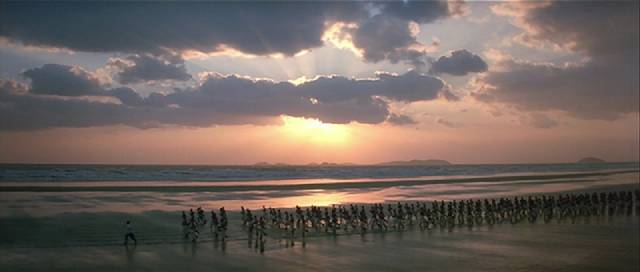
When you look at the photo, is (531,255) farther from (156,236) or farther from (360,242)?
(156,236)

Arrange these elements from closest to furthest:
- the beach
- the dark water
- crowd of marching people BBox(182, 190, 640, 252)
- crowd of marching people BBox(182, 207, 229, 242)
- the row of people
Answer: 1. the beach
2. crowd of marching people BBox(182, 207, 229, 242)
3. crowd of marching people BBox(182, 190, 640, 252)
4. the row of people
5. the dark water

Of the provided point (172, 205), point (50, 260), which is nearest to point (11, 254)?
point (50, 260)

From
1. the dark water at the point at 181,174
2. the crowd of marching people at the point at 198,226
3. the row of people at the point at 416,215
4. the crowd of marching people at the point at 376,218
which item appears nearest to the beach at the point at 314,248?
the crowd of marching people at the point at 198,226

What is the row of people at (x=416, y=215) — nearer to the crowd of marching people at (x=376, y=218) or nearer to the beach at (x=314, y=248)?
the crowd of marching people at (x=376, y=218)

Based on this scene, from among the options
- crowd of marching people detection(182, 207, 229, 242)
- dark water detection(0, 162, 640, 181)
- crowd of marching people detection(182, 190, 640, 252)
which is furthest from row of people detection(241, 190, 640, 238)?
dark water detection(0, 162, 640, 181)

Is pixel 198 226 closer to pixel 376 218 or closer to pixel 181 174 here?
pixel 376 218

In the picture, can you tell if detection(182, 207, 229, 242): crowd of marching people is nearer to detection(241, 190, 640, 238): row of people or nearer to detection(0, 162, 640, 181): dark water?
detection(241, 190, 640, 238): row of people

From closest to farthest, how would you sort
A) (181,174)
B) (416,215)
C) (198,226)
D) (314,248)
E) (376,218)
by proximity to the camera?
(314,248) → (198,226) → (376,218) → (416,215) → (181,174)

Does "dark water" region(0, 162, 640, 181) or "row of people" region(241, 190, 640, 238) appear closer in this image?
"row of people" region(241, 190, 640, 238)

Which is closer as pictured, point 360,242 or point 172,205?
point 360,242

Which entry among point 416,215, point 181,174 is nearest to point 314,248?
point 416,215

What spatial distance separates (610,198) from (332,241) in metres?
24.9

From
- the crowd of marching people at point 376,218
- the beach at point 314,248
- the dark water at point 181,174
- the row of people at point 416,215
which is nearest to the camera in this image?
the beach at point 314,248

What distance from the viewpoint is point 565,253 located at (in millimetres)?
18000
